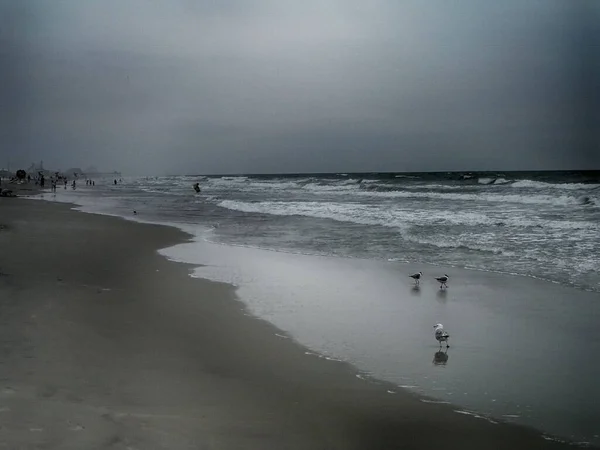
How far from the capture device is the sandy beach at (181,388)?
3.44 metres

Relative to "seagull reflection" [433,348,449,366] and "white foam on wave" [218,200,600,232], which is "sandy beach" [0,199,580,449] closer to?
"seagull reflection" [433,348,449,366]

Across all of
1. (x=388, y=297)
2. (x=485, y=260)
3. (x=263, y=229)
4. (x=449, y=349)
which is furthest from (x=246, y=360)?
(x=263, y=229)

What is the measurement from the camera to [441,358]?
5094 mm

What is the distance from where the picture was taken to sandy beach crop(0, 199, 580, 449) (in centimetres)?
344

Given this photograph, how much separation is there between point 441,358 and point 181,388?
2386 mm

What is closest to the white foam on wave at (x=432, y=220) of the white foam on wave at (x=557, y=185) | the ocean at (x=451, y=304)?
the ocean at (x=451, y=304)

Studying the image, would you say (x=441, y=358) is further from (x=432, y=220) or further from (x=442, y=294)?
(x=432, y=220)

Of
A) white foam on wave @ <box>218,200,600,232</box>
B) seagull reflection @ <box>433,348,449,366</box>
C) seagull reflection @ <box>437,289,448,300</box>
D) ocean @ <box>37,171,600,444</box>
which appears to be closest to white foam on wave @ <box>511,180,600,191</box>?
white foam on wave @ <box>218,200,600,232</box>

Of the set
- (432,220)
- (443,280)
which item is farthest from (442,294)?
(432,220)

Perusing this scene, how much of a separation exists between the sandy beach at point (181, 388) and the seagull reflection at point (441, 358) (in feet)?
2.67

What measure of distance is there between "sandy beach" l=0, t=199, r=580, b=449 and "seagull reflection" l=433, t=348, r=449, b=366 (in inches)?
32.0

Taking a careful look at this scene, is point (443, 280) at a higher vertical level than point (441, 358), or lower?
higher

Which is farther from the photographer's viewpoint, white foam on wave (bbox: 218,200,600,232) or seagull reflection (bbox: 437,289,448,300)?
white foam on wave (bbox: 218,200,600,232)

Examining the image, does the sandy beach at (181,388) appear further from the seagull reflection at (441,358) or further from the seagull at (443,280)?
the seagull at (443,280)
